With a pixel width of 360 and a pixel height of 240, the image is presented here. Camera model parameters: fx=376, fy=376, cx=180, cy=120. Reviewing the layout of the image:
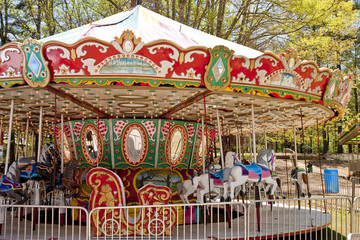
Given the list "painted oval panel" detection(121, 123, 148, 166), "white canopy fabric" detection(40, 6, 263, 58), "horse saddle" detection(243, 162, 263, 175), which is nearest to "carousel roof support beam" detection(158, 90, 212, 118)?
"painted oval panel" detection(121, 123, 148, 166)

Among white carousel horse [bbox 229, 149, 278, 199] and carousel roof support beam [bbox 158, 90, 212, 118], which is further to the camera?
white carousel horse [bbox 229, 149, 278, 199]

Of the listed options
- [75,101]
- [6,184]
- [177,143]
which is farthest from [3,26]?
[6,184]

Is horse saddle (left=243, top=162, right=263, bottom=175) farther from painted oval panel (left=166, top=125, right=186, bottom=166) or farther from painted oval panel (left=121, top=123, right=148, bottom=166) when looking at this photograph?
painted oval panel (left=121, top=123, right=148, bottom=166)

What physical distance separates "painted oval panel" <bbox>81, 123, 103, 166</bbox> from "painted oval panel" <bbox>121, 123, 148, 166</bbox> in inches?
26.9

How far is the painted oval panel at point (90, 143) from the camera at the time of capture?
9.24m

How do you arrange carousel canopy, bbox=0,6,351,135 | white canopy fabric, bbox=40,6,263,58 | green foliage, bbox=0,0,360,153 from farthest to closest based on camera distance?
green foliage, bbox=0,0,360,153, white canopy fabric, bbox=40,6,263,58, carousel canopy, bbox=0,6,351,135

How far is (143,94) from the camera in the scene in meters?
6.90

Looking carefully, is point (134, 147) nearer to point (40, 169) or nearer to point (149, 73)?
point (40, 169)

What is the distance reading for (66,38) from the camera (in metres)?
7.04

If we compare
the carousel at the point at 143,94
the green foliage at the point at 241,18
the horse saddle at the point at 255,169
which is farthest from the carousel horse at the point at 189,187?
the green foliage at the point at 241,18

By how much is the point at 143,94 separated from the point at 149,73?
1447 millimetres

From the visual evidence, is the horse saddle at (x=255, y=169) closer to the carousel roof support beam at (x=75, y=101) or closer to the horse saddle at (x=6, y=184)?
the carousel roof support beam at (x=75, y=101)

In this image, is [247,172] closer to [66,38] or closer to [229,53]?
[229,53]

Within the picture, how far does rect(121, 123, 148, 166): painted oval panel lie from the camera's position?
29.3ft
